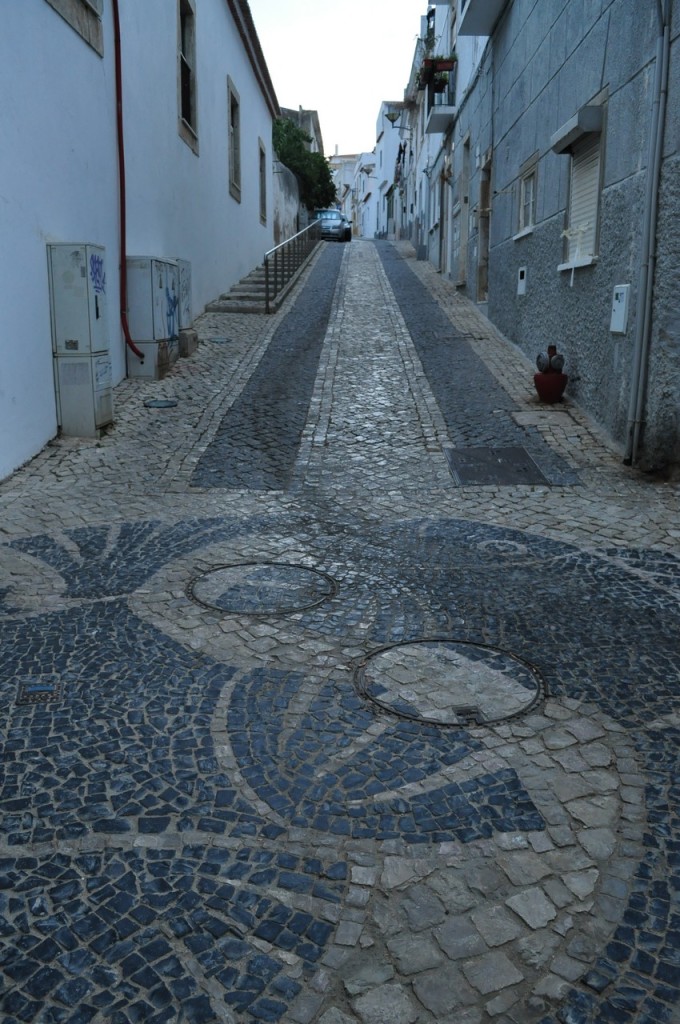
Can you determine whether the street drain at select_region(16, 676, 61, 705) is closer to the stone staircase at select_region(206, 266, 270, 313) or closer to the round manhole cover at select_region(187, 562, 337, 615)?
the round manhole cover at select_region(187, 562, 337, 615)

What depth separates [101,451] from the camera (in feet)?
25.2

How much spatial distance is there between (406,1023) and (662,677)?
2099mm

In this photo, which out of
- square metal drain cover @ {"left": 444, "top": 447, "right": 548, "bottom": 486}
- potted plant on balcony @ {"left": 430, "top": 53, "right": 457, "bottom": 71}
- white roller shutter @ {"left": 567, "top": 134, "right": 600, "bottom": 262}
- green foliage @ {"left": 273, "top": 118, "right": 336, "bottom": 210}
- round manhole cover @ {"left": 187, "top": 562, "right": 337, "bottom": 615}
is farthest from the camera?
green foliage @ {"left": 273, "top": 118, "right": 336, "bottom": 210}

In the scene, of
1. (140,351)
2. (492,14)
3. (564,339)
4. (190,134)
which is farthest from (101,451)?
(492,14)

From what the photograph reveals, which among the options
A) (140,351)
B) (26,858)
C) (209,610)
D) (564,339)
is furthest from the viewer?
(140,351)

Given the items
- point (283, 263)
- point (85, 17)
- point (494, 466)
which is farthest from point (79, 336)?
point (283, 263)

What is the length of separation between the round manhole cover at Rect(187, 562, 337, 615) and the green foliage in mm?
33668

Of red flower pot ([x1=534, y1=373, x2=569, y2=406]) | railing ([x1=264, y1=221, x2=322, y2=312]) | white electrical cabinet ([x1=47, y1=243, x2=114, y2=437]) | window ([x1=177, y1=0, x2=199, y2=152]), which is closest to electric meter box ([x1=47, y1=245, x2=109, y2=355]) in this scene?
white electrical cabinet ([x1=47, y1=243, x2=114, y2=437])

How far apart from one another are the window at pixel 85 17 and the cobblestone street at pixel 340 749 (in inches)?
172

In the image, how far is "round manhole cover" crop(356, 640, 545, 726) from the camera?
328 centimetres

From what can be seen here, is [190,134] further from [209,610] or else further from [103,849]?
[103,849]

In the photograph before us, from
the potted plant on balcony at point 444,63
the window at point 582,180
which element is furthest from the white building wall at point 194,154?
the window at point 582,180

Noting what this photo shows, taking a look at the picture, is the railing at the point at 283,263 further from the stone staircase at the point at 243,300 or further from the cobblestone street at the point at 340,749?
the cobblestone street at the point at 340,749

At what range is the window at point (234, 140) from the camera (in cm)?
1766
